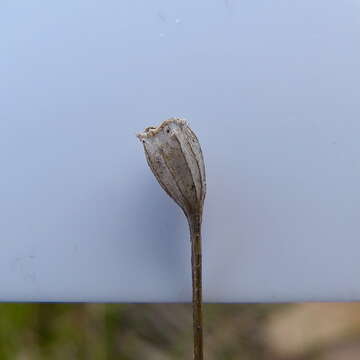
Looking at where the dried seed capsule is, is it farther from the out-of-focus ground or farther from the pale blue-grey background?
the out-of-focus ground

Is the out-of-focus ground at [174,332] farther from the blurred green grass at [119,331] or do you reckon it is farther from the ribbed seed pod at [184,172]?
the ribbed seed pod at [184,172]

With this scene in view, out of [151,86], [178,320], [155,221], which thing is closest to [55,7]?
[151,86]

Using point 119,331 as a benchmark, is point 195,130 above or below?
above

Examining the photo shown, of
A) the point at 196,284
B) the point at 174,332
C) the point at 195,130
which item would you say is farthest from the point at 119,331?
the point at 195,130

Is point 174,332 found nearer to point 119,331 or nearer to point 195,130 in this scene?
point 119,331

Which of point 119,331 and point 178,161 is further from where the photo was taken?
point 119,331

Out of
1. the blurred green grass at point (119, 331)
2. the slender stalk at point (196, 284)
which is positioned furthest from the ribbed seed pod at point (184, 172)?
the blurred green grass at point (119, 331)
